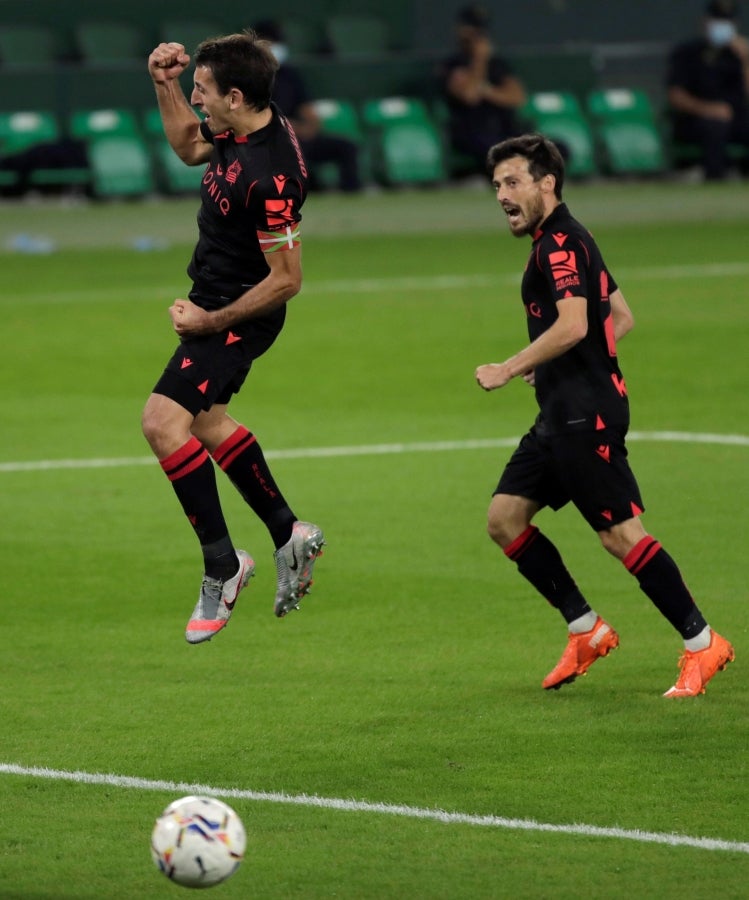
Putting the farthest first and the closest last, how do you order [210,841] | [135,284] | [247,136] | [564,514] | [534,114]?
1. [534,114]
2. [135,284]
3. [564,514]
4. [247,136]
5. [210,841]

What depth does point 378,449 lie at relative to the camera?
42.4ft

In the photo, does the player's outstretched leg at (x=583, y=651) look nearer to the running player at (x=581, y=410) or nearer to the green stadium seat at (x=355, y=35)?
the running player at (x=581, y=410)

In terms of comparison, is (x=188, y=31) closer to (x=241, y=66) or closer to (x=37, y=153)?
(x=37, y=153)

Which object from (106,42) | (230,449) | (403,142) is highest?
(230,449)

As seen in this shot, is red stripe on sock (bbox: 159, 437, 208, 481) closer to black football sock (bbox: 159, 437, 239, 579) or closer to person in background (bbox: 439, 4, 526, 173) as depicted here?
black football sock (bbox: 159, 437, 239, 579)

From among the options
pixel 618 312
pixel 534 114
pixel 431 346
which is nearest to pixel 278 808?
pixel 618 312

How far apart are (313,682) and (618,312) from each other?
6.16ft

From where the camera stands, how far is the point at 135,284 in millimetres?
21766

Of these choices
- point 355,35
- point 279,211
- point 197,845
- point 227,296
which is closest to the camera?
point 197,845

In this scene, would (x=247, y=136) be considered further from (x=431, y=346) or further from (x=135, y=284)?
(x=135, y=284)

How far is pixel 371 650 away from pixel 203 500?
1.03 meters

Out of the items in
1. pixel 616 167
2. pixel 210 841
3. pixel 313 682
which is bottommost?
pixel 616 167

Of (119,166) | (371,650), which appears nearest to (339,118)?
(119,166)

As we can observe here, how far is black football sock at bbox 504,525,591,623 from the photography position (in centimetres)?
750
